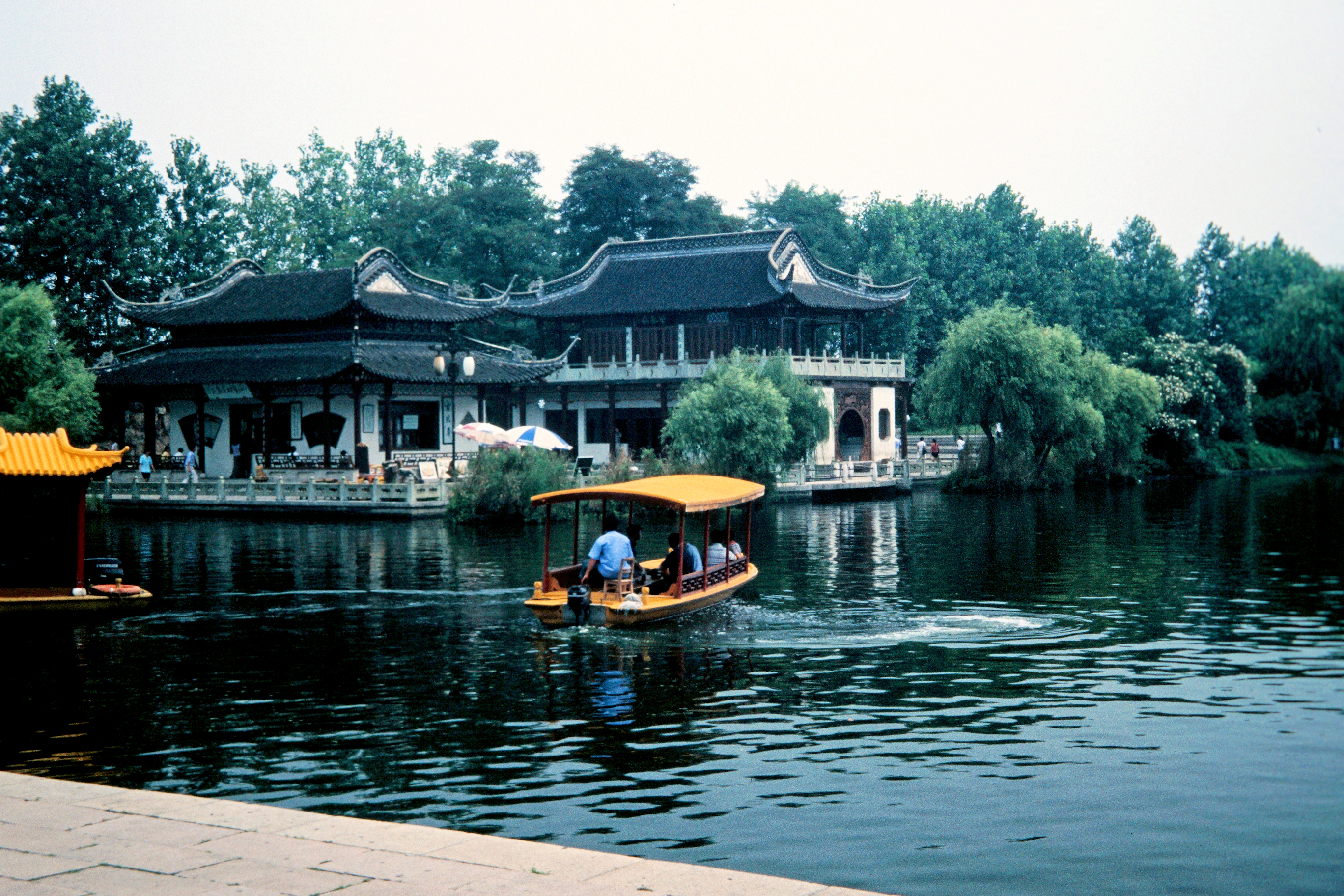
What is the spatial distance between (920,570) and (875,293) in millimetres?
35429

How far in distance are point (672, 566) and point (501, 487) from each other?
18.4m

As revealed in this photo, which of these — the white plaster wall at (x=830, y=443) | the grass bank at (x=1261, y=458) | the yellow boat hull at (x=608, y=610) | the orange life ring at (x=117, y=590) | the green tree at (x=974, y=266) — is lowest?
the yellow boat hull at (x=608, y=610)

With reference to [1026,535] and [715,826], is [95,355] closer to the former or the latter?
[1026,535]

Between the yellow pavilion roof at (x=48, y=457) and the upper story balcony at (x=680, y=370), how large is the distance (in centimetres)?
3170

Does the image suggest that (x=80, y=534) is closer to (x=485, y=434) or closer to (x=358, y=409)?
(x=485, y=434)

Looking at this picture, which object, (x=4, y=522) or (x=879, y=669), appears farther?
(x=4, y=522)

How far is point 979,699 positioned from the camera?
1299 centimetres

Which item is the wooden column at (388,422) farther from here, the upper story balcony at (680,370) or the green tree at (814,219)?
the green tree at (814,219)

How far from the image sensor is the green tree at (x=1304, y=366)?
56.6 ft

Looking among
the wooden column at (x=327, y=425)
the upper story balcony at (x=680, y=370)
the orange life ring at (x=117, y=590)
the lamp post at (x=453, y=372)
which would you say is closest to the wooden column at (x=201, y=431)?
the wooden column at (x=327, y=425)

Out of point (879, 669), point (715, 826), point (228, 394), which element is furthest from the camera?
point (228, 394)

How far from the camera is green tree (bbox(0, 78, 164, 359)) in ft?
181

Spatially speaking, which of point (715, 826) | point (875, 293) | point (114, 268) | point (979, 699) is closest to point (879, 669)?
point (979, 699)

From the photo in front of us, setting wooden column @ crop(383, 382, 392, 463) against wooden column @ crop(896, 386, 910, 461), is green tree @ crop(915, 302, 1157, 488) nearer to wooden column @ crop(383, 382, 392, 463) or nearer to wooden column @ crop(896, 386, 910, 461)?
wooden column @ crop(896, 386, 910, 461)
